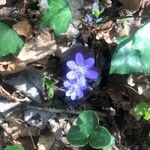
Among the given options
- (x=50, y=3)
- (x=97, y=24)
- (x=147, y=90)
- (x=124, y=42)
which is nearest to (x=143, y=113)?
(x=147, y=90)

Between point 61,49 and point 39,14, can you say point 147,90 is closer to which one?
point 61,49

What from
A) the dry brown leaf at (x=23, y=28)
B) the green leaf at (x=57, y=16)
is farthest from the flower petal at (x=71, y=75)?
the dry brown leaf at (x=23, y=28)

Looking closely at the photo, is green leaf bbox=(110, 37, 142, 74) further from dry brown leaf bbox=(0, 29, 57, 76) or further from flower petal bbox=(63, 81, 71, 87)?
dry brown leaf bbox=(0, 29, 57, 76)

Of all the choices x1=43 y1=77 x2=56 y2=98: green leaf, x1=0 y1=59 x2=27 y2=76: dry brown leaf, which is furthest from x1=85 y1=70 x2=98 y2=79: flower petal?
x1=0 y1=59 x2=27 y2=76: dry brown leaf

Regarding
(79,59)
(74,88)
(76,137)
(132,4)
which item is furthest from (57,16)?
(76,137)

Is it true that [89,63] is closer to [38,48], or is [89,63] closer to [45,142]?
[38,48]
